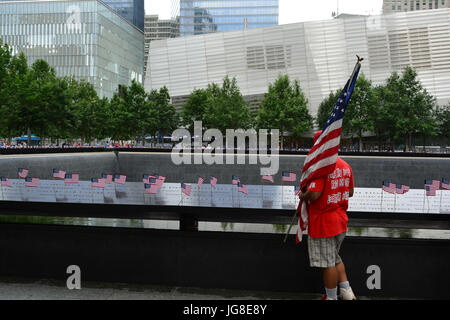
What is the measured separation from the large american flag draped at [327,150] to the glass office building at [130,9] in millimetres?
127891

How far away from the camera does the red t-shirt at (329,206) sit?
372cm

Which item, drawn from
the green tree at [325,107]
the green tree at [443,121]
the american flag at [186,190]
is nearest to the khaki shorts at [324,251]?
the american flag at [186,190]

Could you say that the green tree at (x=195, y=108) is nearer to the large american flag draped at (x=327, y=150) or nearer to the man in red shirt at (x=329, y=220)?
the large american flag draped at (x=327, y=150)

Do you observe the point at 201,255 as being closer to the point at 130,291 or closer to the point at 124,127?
the point at 130,291

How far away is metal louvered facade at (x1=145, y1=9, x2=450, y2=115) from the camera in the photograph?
65.9 m

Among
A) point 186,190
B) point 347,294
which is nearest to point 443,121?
point 186,190

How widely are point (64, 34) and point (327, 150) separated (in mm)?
109688

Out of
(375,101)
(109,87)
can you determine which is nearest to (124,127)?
(375,101)

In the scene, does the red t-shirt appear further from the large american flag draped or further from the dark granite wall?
the dark granite wall

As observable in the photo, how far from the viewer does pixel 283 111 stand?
185 ft

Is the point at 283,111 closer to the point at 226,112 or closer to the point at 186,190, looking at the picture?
the point at 226,112

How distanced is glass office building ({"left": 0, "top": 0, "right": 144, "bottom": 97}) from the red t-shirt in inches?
4006

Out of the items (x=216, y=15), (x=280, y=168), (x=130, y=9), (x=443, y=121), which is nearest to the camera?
(x=280, y=168)
